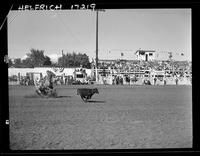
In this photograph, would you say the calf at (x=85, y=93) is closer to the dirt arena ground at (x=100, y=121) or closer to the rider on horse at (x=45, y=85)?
the dirt arena ground at (x=100, y=121)

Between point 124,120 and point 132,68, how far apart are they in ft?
1.51

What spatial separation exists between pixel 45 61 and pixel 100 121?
0.70m

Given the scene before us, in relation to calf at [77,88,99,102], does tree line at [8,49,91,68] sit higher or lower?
higher

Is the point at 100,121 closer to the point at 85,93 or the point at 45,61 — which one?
the point at 85,93

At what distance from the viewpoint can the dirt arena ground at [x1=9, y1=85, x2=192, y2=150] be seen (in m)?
3.33

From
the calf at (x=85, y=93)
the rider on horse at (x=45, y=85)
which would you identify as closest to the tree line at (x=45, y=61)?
the rider on horse at (x=45, y=85)

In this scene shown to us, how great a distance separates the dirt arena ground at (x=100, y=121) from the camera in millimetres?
3332

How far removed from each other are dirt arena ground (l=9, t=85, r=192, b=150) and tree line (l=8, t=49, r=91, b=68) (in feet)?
0.66

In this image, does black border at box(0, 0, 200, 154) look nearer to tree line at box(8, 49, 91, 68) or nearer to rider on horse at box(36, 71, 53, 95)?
tree line at box(8, 49, 91, 68)

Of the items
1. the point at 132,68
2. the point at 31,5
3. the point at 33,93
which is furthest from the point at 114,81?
the point at 31,5

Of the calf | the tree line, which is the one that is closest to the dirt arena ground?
the calf

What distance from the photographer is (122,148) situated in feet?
10.9

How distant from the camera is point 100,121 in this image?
3.37 meters
